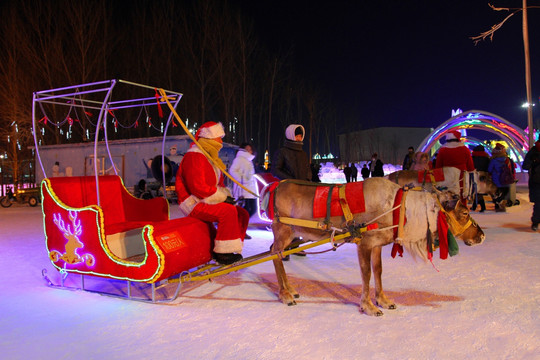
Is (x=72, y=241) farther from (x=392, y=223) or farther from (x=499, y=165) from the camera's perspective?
(x=499, y=165)

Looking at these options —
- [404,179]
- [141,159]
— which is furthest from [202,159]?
[141,159]

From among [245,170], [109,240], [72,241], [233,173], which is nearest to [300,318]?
[109,240]

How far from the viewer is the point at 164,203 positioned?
5953mm

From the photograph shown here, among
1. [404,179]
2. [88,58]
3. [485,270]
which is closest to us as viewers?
[485,270]

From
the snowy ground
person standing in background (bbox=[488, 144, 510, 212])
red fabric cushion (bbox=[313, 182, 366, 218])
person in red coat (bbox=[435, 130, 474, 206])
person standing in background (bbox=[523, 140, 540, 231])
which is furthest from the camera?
person standing in background (bbox=[488, 144, 510, 212])

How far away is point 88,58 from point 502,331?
25.0 metres

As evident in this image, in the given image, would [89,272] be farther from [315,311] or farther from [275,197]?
[315,311]

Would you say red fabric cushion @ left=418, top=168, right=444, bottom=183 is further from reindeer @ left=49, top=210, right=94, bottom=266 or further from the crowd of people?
reindeer @ left=49, top=210, right=94, bottom=266

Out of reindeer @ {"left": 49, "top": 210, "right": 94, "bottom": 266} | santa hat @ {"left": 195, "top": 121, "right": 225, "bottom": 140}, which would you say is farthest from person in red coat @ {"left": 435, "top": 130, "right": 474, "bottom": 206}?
reindeer @ {"left": 49, "top": 210, "right": 94, "bottom": 266}

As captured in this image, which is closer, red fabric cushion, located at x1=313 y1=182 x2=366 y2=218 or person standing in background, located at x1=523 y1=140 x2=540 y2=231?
red fabric cushion, located at x1=313 y1=182 x2=366 y2=218

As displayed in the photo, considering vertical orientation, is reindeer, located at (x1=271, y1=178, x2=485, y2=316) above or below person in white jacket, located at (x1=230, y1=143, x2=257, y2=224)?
below

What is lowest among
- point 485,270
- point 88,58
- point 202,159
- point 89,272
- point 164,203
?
point 485,270

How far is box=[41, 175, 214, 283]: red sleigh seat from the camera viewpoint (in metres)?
4.05

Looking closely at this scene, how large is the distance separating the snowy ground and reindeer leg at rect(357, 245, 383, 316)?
0.33 ft
